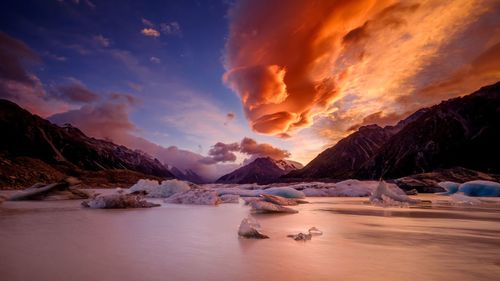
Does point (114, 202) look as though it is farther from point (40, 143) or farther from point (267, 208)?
point (40, 143)

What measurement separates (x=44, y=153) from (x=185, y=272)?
12913cm

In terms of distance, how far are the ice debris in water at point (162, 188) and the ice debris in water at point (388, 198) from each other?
1337 cm

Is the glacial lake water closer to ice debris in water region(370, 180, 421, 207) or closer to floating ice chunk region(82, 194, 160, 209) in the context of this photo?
floating ice chunk region(82, 194, 160, 209)

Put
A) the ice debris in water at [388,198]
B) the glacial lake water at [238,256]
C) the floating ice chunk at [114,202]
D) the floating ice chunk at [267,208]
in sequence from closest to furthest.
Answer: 1. the glacial lake water at [238,256]
2. the floating ice chunk at [267,208]
3. the floating ice chunk at [114,202]
4. the ice debris in water at [388,198]

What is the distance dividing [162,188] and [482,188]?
27.0 m

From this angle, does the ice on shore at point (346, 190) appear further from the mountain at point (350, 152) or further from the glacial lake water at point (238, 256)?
the mountain at point (350, 152)

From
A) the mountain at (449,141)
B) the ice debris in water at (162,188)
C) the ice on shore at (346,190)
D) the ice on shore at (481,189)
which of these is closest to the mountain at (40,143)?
the ice debris in water at (162,188)

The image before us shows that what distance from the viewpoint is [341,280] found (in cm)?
253

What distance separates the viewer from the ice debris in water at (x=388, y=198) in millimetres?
14306

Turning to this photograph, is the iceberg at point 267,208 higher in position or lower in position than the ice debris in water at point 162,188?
lower

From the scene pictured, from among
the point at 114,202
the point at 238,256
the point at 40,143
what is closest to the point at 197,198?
the point at 114,202

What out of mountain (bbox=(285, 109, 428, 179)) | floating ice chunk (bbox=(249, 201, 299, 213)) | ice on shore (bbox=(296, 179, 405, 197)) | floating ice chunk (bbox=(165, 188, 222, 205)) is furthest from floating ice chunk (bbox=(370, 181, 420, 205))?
mountain (bbox=(285, 109, 428, 179))

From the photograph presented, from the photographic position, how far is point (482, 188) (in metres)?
24.6

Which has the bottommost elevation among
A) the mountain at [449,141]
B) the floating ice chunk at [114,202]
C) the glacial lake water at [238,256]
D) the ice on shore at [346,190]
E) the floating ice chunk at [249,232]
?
the glacial lake water at [238,256]
